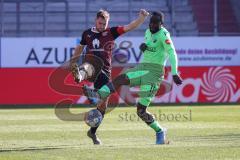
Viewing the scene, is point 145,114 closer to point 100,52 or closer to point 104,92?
point 104,92

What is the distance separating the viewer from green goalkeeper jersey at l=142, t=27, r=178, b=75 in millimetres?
12234

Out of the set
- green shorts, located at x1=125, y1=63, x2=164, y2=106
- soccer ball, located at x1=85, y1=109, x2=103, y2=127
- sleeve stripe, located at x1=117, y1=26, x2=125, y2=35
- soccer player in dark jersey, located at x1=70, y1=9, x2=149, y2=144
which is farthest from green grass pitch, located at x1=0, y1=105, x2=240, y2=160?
sleeve stripe, located at x1=117, y1=26, x2=125, y2=35

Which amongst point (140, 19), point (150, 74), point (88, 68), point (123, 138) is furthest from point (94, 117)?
point (140, 19)

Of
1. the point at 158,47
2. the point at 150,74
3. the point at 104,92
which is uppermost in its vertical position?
the point at 158,47

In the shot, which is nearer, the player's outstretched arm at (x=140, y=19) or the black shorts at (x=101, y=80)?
the player's outstretched arm at (x=140, y=19)

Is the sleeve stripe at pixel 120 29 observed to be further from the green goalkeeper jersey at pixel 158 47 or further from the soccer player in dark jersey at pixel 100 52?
the green goalkeeper jersey at pixel 158 47

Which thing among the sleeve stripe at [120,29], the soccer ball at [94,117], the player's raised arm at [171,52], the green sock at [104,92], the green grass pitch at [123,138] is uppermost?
the sleeve stripe at [120,29]

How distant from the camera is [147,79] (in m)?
12.6

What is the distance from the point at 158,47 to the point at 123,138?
2138 millimetres

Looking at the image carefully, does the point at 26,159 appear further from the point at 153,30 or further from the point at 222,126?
the point at 222,126

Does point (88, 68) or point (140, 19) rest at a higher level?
point (140, 19)

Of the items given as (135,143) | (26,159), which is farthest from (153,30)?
(26,159)

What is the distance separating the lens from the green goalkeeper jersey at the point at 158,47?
482 inches

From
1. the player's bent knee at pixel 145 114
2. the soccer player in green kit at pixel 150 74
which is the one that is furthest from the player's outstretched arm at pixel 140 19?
the player's bent knee at pixel 145 114
